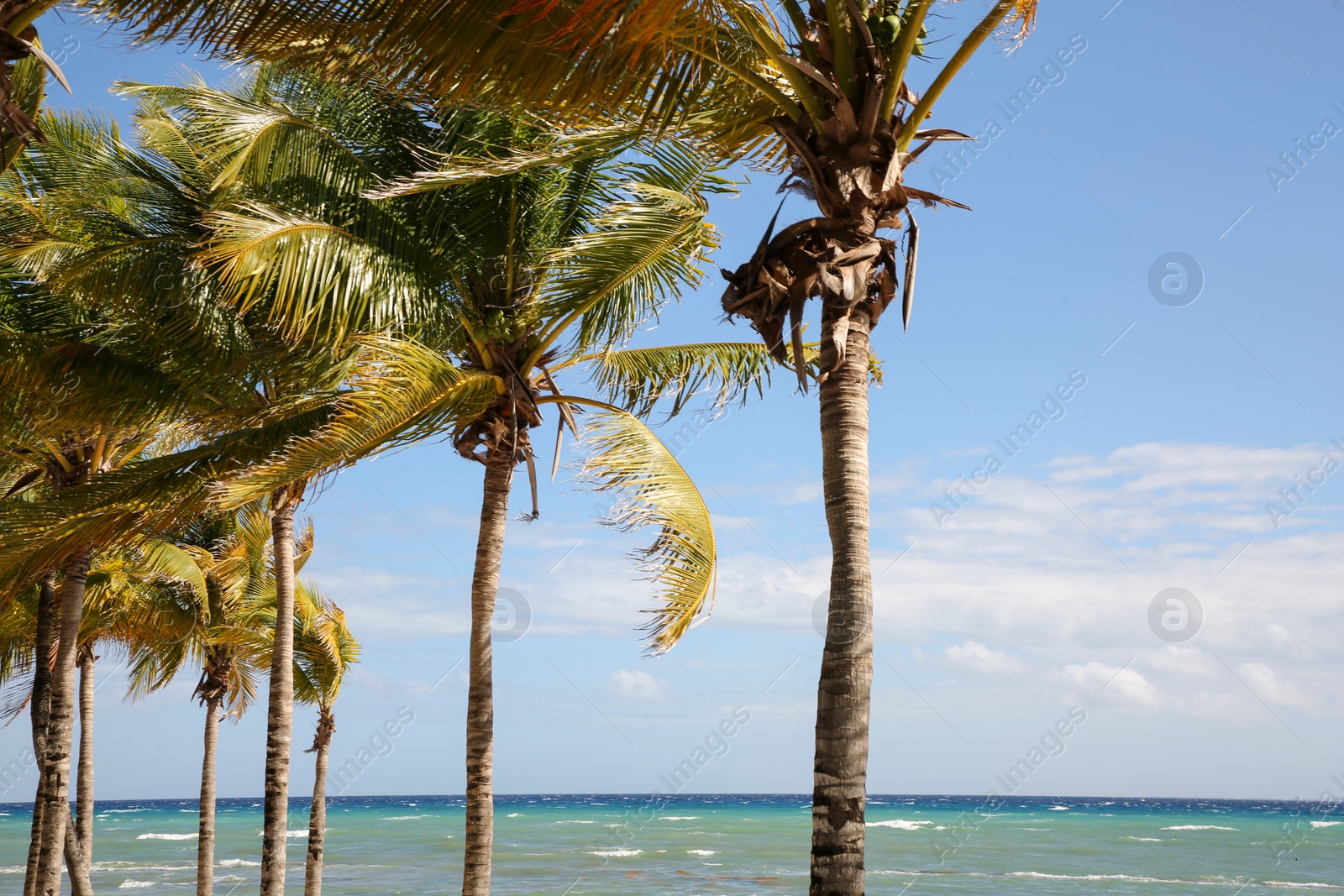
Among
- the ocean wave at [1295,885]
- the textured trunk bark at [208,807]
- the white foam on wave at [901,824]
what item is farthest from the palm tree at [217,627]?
the white foam on wave at [901,824]

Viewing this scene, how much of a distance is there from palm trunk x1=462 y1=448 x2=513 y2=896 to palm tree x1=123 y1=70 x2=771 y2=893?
2 centimetres

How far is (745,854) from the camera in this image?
39.2 meters

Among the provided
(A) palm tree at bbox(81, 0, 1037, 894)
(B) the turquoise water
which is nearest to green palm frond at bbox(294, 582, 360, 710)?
(B) the turquoise water

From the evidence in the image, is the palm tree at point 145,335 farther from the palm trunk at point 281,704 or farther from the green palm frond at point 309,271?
the palm trunk at point 281,704

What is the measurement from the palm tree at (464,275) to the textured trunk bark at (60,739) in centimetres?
528

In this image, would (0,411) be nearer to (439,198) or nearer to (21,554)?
(21,554)

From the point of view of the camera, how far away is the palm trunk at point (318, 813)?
56.0 feet

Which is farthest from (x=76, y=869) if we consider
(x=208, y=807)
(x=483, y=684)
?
(x=483, y=684)

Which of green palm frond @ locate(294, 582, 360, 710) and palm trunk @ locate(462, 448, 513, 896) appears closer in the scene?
palm trunk @ locate(462, 448, 513, 896)

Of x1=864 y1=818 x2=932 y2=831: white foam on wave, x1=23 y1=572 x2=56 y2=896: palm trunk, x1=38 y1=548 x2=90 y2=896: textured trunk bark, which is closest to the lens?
x1=38 y1=548 x2=90 y2=896: textured trunk bark

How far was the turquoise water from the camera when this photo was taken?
101 ft

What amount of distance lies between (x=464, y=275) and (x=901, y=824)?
5334cm

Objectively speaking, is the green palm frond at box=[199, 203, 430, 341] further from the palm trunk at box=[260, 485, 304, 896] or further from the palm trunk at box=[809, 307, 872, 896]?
the palm trunk at box=[260, 485, 304, 896]

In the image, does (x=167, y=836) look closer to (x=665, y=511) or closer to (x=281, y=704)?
(x=281, y=704)
